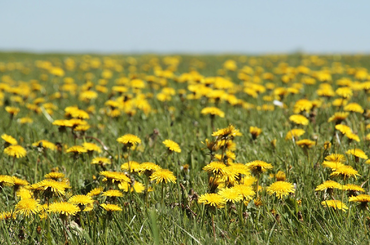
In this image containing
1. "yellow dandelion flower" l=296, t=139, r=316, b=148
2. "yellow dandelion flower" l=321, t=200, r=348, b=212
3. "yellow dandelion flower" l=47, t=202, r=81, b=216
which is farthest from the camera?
"yellow dandelion flower" l=296, t=139, r=316, b=148

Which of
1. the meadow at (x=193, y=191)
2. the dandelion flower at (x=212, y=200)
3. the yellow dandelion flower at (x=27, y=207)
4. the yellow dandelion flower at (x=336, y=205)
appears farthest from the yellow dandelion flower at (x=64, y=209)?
the yellow dandelion flower at (x=336, y=205)

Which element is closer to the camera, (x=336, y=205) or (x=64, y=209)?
(x=64, y=209)

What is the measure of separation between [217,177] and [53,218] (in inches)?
31.4

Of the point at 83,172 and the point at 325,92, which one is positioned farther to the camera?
the point at 325,92

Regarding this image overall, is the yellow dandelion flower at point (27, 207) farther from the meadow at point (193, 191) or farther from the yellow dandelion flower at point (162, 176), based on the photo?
the yellow dandelion flower at point (162, 176)

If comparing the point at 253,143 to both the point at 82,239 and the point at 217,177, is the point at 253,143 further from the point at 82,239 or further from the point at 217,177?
the point at 82,239

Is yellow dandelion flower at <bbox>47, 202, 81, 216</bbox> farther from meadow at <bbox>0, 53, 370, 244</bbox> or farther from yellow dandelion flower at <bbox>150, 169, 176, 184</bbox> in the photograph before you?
yellow dandelion flower at <bbox>150, 169, 176, 184</bbox>

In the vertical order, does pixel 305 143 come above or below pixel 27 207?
above

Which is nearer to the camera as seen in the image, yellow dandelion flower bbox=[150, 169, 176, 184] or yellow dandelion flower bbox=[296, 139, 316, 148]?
yellow dandelion flower bbox=[150, 169, 176, 184]

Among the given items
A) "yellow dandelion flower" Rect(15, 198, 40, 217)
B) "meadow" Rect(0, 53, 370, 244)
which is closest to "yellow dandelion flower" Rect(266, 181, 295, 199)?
"meadow" Rect(0, 53, 370, 244)

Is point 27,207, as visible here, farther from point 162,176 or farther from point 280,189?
point 280,189

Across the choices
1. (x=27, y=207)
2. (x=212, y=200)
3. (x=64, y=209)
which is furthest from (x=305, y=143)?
(x=27, y=207)

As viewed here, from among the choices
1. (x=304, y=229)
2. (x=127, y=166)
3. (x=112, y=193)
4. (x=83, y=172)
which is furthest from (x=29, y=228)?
(x=304, y=229)

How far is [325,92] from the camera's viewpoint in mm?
3643
